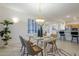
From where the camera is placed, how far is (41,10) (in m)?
2.41

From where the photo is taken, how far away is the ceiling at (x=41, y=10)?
93.5 inches

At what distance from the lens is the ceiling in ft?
7.79

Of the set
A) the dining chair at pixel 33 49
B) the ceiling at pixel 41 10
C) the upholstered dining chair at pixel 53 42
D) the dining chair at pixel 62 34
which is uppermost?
the ceiling at pixel 41 10

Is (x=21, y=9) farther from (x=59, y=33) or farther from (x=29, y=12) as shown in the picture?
(x=59, y=33)

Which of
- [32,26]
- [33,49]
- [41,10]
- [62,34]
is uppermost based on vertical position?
Answer: [41,10]

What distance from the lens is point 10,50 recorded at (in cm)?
240

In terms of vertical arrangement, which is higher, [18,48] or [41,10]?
[41,10]

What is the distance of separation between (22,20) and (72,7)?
1.03m

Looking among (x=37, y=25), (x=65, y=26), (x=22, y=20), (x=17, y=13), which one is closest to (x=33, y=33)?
(x=37, y=25)

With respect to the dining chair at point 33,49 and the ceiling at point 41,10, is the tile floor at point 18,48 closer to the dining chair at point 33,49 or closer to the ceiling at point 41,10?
the dining chair at point 33,49

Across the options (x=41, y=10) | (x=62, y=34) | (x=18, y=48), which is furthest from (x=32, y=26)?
(x=62, y=34)

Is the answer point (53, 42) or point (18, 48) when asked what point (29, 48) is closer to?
point (18, 48)

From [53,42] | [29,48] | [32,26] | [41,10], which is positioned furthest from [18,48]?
[41,10]

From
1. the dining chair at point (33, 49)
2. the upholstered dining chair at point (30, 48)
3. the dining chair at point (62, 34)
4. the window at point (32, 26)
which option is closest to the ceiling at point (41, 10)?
the window at point (32, 26)
